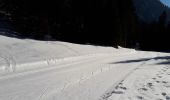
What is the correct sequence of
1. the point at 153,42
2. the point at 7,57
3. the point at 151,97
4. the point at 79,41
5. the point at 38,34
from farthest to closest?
the point at 153,42, the point at 79,41, the point at 38,34, the point at 7,57, the point at 151,97

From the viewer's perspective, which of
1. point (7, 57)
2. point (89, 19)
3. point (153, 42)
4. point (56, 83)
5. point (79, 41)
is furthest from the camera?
point (153, 42)

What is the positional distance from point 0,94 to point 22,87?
1013 millimetres

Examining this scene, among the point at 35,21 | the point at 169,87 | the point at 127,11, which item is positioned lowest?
the point at 169,87

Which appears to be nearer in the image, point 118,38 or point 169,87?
point 169,87

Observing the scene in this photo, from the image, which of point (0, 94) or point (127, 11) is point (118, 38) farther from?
point (0, 94)

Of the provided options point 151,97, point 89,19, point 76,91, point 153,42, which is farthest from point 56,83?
point 153,42

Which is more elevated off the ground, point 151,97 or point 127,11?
point 127,11

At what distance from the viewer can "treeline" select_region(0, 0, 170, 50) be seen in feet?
122

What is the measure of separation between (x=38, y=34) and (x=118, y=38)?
16666 millimetres

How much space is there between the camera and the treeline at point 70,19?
37094 millimetres

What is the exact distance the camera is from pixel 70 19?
41.1m

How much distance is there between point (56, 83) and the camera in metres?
7.75

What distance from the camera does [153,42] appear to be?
3246 inches

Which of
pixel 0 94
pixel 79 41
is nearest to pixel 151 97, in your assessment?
pixel 0 94
